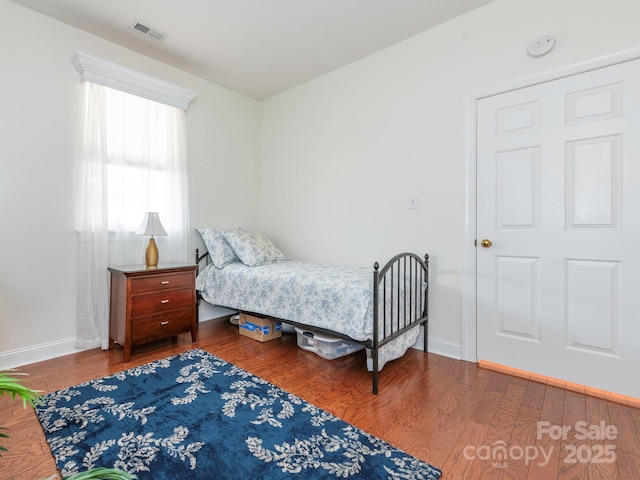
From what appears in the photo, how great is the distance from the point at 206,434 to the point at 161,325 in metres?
1.33

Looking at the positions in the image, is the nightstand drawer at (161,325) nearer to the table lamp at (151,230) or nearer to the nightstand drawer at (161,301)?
the nightstand drawer at (161,301)

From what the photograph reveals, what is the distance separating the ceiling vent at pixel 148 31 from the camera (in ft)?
8.30

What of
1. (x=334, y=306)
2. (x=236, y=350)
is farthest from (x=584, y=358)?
(x=236, y=350)

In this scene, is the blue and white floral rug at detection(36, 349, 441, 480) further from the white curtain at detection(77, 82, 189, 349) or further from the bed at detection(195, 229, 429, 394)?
the white curtain at detection(77, 82, 189, 349)

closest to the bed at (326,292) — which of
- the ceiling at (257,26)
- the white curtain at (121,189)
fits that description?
the white curtain at (121,189)

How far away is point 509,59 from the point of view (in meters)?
2.24

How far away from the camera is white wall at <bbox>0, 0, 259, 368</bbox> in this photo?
2.29 metres

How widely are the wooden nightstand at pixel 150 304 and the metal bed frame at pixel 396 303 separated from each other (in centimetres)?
97

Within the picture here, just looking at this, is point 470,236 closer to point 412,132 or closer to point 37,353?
point 412,132

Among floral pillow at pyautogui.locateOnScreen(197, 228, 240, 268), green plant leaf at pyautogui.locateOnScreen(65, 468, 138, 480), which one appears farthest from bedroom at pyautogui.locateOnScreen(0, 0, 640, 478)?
green plant leaf at pyautogui.locateOnScreen(65, 468, 138, 480)

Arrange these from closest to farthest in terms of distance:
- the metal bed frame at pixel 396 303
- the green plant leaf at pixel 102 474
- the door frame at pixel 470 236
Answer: the green plant leaf at pixel 102 474, the metal bed frame at pixel 396 303, the door frame at pixel 470 236

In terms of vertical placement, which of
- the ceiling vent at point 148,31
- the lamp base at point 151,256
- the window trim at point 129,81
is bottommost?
the lamp base at point 151,256

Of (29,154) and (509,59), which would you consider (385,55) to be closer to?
(509,59)

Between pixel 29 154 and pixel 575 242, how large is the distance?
385 cm
